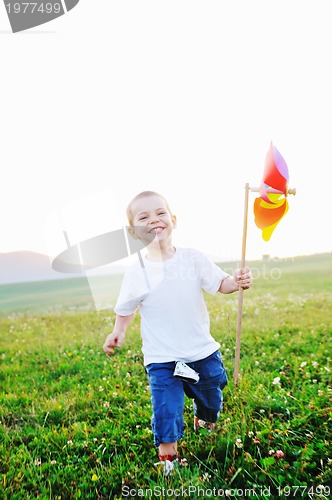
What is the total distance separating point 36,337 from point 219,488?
4.98 metres

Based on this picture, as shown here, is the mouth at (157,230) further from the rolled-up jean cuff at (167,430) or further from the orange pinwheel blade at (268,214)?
the rolled-up jean cuff at (167,430)

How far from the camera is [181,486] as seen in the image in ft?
9.95

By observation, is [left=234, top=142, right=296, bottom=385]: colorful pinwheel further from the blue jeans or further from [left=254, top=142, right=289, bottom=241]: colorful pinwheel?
the blue jeans

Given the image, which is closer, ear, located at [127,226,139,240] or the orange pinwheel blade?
ear, located at [127,226,139,240]

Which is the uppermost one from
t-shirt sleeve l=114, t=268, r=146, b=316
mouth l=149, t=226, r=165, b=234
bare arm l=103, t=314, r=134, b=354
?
mouth l=149, t=226, r=165, b=234

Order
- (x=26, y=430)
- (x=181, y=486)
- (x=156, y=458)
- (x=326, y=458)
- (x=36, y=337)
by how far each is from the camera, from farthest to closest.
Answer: (x=36, y=337) → (x=26, y=430) → (x=156, y=458) → (x=326, y=458) → (x=181, y=486)

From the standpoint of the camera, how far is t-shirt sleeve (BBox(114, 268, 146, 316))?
3.70m

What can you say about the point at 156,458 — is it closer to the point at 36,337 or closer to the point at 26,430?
the point at 26,430

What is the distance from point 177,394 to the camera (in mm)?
3434

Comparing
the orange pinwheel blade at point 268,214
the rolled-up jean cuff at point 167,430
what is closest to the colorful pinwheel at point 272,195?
the orange pinwheel blade at point 268,214

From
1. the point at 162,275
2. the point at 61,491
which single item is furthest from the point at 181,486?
the point at 162,275

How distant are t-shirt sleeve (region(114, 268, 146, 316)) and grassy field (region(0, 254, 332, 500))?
1.10 meters

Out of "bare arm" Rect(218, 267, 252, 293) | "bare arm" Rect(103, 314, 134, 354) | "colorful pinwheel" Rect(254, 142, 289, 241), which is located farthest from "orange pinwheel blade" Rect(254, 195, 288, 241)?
"bare arm" Rect(103, 314, 134, 354)

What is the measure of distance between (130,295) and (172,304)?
35 centimetres
